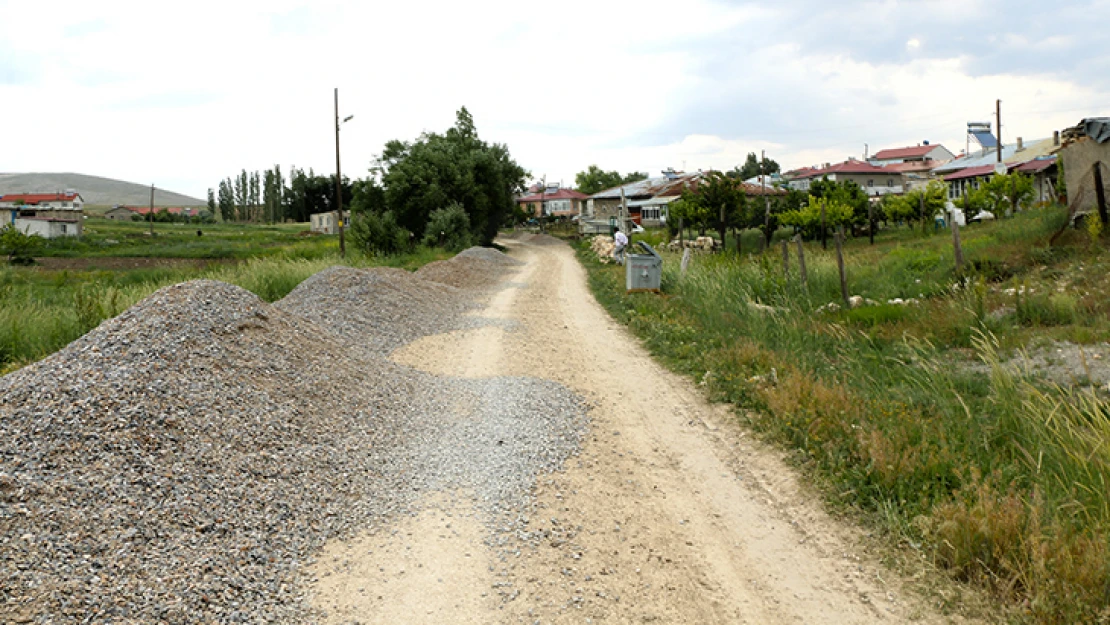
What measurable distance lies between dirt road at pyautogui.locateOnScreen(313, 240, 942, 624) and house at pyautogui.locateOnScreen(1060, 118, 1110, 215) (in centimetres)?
1653

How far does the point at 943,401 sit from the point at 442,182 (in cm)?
4090

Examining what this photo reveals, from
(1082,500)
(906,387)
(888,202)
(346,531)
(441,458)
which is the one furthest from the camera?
(888,202)

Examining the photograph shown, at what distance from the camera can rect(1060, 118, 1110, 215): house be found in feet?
62.6

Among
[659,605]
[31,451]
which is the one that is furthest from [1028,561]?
[31,451]

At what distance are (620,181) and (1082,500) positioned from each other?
453 ft

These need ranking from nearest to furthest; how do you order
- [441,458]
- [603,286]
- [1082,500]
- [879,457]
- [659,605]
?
1. [659,605]
2. [1082,500]
3. [879,457]
4. [441,458]
5. [603,286]

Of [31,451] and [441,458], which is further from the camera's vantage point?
[441,458]

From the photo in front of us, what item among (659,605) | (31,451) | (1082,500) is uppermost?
(31,451)

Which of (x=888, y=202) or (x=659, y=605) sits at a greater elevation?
(x=888, y=202)

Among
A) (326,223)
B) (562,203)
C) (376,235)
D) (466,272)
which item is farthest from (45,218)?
(466,272)

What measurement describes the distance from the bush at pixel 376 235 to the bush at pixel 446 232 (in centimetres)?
329

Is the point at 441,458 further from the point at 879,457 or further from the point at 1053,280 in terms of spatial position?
the point at 1053,280

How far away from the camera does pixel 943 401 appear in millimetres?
6680

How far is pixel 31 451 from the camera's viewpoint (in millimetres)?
5094
